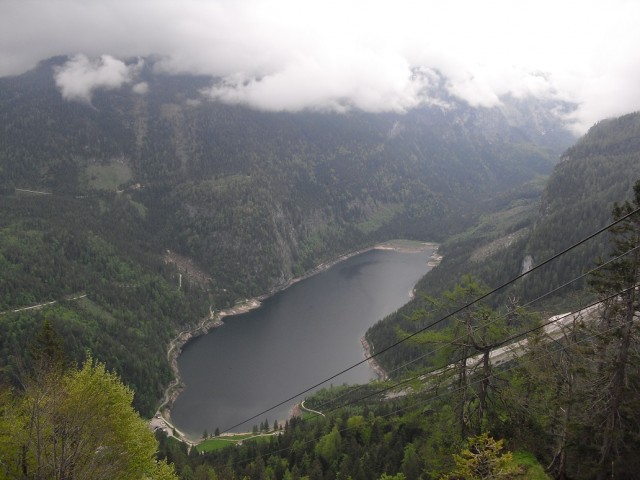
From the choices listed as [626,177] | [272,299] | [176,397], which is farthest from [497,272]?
[176,397]

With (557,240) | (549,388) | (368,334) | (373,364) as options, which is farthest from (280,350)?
(549,388)

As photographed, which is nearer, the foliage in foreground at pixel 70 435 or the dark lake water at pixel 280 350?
the foliage in foreground at pixel 70 435

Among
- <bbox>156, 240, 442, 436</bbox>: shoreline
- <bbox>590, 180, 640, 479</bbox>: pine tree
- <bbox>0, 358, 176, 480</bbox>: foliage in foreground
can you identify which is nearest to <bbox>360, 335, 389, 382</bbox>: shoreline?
<bbox>156, 240, 442, 436</bbox>: shoreline

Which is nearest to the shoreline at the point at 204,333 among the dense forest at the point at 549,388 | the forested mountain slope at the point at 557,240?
the forested mountain slope at the point at 557,240

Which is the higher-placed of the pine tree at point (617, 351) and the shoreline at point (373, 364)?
the pine tree at point (617, 351)

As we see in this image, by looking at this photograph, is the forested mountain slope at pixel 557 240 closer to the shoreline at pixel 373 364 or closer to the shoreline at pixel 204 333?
the shoreline at pixel 373 364

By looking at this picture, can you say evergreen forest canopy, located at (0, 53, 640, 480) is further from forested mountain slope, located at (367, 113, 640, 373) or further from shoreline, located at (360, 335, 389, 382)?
shoreline, located at (360, 335, 389, 382)

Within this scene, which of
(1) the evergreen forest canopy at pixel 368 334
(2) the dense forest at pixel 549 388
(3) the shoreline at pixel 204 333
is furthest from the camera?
(3) the shoreline at pixel 204 333

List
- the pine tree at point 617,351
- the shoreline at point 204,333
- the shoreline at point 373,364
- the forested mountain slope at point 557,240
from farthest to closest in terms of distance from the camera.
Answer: the forested mountain slope at point 557,240
the shoreline at point 373,364
the shoreline at point 204,333
the pine tree at point 617,351
